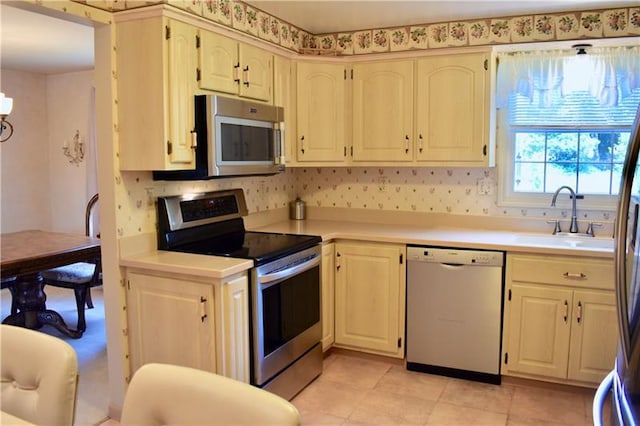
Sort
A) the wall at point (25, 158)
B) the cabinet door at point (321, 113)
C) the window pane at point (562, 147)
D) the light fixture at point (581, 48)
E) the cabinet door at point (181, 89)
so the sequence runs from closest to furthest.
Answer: the cabinet door at point (181, 89) → the light fixture at point (581, 48) → the window pane at point (562, 147) → the cabinet door at point (321, 113) → the wall at point (25, 158)

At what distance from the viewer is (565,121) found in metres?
3.44

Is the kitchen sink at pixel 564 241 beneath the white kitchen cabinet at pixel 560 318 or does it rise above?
above

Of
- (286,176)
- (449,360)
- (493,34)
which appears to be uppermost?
(493,34)

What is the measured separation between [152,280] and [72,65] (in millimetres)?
3719

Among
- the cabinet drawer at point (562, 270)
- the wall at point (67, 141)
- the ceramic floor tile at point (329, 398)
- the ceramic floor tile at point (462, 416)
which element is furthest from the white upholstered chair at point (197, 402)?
the wall at point (67, 141)

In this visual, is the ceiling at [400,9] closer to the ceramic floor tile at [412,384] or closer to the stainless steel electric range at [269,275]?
the stainless steel electric range at [269,275]

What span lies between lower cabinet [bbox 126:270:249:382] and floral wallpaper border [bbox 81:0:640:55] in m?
1.38

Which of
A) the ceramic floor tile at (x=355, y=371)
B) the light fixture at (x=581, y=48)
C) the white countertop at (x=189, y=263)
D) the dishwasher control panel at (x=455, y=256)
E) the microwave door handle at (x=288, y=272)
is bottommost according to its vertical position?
the ceramic floor tile at (x=355, y=371)

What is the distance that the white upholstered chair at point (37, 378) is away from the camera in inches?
A: 54.3

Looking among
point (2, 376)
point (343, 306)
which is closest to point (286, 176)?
point (343, 306)

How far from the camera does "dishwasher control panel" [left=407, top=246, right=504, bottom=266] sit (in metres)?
3.04

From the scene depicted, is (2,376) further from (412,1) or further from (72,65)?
(72,65)

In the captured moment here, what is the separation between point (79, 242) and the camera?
12.4ft

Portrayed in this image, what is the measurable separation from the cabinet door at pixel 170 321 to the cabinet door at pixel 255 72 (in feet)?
3.88
